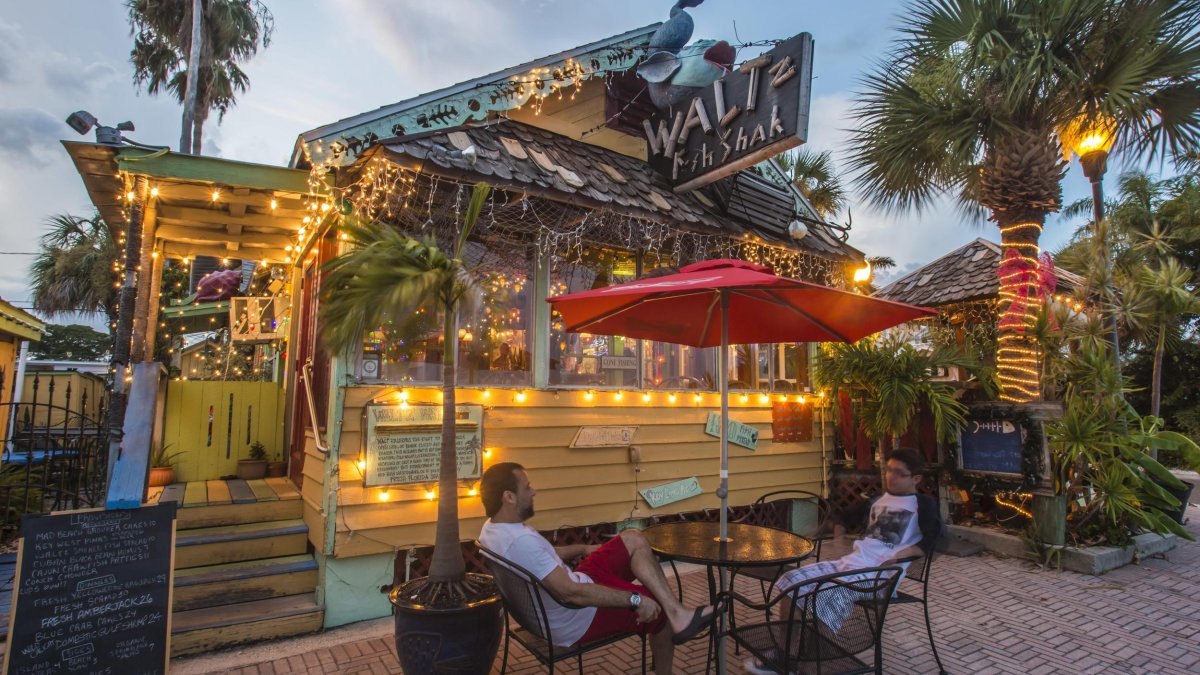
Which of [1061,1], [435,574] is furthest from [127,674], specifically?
[1061,1]

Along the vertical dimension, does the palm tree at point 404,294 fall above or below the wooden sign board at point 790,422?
above

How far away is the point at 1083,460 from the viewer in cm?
625

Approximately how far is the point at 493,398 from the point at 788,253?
160 inches

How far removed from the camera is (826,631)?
9.28 feet

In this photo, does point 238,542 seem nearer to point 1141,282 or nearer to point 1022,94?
point 1022,94

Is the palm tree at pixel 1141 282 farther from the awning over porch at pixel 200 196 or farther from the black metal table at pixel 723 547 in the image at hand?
the awning over porch at pixel 200 196

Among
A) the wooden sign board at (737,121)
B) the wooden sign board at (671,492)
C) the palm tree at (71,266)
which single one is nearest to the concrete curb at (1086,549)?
the wooden sign board at (671,492)

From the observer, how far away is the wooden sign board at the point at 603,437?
5.53 meters

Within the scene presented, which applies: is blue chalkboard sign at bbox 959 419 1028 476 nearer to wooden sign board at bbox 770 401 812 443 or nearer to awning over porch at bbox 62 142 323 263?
wooden sign board at bbox 770 401 812 443

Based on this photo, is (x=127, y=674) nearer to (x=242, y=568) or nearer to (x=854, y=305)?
(x=242, y=568)

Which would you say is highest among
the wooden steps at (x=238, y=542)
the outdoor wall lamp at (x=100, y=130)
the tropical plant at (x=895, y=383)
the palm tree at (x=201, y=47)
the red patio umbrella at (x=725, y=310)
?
the palm tree at (x=201, y=47)

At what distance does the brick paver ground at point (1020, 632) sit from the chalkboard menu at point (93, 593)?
61cm

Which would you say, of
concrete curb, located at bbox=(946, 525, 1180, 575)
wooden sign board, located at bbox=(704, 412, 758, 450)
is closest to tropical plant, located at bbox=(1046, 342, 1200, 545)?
concrete curb, located at bbox=(946, 525, 1180, 575)

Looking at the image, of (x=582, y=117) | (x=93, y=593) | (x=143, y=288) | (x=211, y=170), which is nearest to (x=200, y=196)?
(x=211, y=170)
